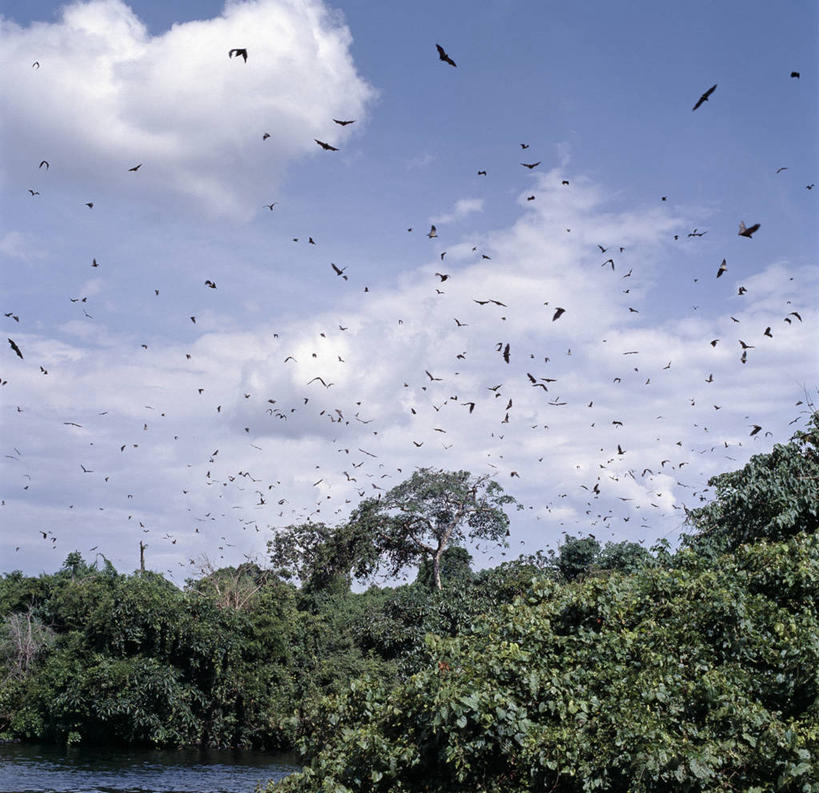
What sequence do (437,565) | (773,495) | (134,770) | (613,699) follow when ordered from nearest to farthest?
(613,699), (773,495), (134,770), (437,565)

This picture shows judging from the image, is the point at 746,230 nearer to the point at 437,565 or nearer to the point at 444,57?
the point at 444,57

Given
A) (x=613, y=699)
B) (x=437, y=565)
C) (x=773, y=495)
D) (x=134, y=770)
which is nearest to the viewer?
(x=613, y=699)

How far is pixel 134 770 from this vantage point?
27672 millimetres

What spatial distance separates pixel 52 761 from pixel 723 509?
80.2 feet

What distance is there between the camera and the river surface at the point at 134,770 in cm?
2455

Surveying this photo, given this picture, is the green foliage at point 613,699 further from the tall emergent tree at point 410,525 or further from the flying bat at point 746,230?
the tall emergent tree at point 410,525

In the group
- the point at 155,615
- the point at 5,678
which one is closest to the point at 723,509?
the point at 155,615

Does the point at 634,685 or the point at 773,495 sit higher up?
the point at 773,495

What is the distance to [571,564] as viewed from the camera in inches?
1534

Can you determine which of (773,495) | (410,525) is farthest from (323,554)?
(773,495)

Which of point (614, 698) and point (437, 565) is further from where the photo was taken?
point (437, 565)

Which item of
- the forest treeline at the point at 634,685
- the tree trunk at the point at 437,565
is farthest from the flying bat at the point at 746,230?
the tree trunk at the point at 437,565

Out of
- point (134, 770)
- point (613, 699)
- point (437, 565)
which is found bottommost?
point (134, 770)

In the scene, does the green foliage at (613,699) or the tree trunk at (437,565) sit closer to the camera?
the green foliage at (613,699)
